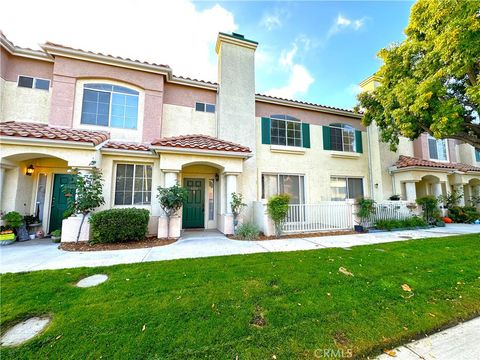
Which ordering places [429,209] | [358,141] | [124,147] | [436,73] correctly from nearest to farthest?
[436,73] → [124,147] → [429,209] → [358,141]

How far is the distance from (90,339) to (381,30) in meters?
16.6

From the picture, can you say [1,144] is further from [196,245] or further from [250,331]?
[250,331]

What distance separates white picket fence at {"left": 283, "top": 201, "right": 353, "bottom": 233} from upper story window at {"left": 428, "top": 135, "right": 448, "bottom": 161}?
10785 mm

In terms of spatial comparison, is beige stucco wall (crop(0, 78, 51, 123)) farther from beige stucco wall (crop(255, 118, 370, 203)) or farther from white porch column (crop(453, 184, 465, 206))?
white porch column (crop(453, 184, 465, 206))

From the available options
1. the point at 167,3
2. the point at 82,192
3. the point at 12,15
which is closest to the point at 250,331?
the point at 82,192

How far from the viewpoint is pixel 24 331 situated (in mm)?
2523

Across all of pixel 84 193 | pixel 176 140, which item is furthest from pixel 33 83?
pixel 176 140

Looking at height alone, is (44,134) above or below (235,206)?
above

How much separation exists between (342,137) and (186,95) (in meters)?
9.86

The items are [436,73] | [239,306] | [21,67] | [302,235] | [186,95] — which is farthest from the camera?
[186,95]

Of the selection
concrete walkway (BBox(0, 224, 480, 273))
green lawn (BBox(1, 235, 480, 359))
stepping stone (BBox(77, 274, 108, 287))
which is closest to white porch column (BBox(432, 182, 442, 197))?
concrete walkway (BBox(0, 224, 480, 273))

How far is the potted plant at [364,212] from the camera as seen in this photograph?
365 inches

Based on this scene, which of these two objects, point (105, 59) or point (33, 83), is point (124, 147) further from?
point (33, 83)

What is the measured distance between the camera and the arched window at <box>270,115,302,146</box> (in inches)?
443
